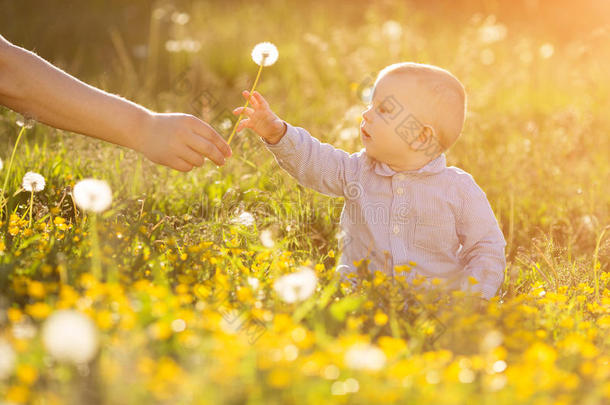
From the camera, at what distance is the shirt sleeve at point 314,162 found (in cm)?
284

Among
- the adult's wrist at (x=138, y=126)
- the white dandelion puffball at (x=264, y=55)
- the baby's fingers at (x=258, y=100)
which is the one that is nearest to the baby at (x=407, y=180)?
the baby's fingers at (x=258, y=100)

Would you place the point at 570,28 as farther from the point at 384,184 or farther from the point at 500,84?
the point at 384,184

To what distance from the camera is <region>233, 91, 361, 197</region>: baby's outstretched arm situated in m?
2.79

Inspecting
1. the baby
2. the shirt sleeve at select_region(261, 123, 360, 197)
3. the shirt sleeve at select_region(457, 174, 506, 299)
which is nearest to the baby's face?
the baby

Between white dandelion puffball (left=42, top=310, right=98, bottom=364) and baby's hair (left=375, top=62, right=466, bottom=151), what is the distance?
5.47 feet

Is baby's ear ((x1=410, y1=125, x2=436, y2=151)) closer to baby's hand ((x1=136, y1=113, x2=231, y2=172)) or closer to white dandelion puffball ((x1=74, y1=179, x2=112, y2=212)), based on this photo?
baby's hand ((x1=136, y1=113, x2=231, y2=172))

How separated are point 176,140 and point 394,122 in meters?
0.86

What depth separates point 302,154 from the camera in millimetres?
2852

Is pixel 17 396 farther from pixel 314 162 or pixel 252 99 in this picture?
pixel 314 162

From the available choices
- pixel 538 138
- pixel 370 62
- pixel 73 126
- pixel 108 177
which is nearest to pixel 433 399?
pixel 73 126

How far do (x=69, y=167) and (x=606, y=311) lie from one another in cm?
257

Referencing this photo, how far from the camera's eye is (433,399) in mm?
1525

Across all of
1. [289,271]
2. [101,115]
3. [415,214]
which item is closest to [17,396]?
[289,271]

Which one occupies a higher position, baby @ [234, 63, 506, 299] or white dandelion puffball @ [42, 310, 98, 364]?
baby @ [234, 63, 506, 299]
